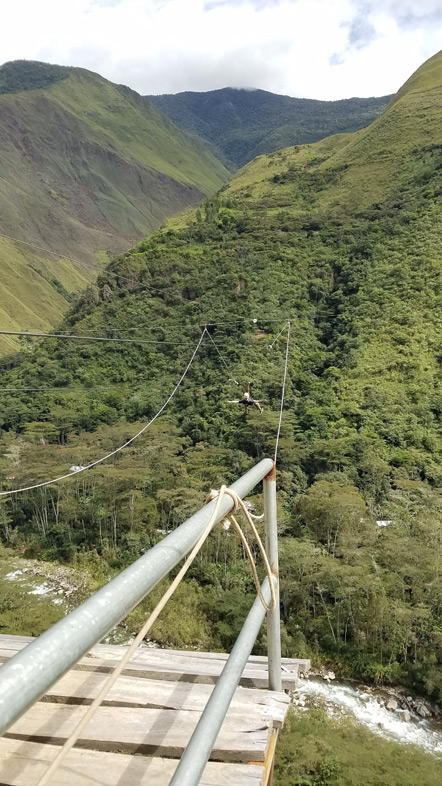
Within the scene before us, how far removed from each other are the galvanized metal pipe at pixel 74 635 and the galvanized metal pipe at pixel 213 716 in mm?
338

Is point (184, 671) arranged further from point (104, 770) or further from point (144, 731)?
point (104, 770)

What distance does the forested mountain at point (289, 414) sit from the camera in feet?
40.1

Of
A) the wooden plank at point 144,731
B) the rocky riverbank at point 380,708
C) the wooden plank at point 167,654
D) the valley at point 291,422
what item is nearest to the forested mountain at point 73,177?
the valley at point 291,422

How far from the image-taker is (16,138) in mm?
113375

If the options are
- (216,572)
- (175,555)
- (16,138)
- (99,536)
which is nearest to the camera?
(175,555)

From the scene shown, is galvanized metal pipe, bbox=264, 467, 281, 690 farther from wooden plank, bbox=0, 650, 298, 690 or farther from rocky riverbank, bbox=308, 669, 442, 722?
rocky riverbank, bbox=308, 669, 442, 722

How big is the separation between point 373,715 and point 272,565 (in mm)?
10632

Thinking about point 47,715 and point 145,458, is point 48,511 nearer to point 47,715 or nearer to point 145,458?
point 145,458

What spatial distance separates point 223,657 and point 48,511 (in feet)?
58.9

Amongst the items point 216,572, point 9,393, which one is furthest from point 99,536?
point 9,393

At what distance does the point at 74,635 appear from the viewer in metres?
0.64

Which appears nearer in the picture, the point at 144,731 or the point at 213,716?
the point at 213,716

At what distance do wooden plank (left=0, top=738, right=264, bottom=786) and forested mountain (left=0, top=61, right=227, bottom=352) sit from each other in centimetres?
5872

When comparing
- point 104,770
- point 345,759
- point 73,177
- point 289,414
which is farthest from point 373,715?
point 73,177
